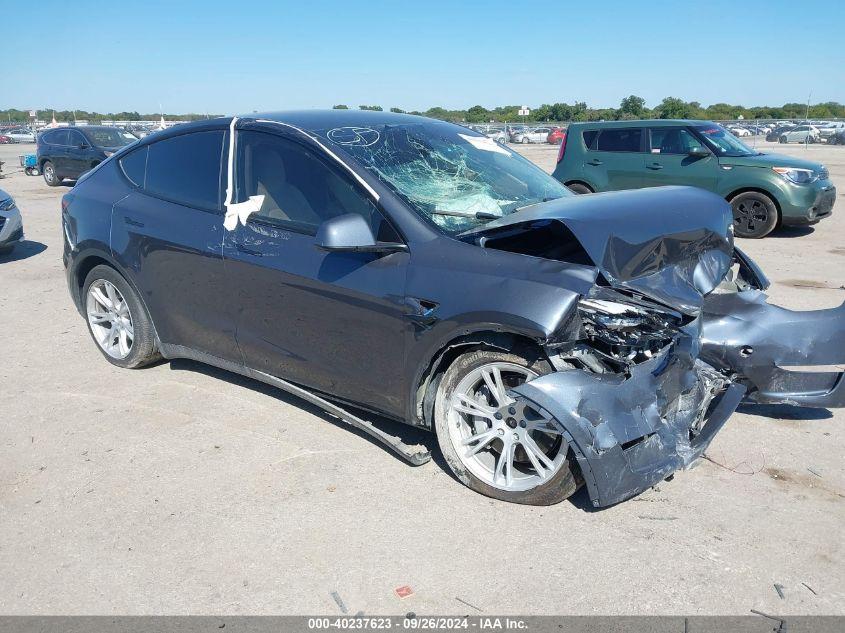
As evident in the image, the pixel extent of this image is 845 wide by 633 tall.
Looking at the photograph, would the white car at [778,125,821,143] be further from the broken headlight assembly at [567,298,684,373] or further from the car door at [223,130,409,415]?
the car door at [223,130,409,415]

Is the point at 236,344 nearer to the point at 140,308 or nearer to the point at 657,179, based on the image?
the point at 140,308

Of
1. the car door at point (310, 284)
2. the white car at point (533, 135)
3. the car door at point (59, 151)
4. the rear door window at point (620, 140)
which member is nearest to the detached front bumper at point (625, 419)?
the car door at point (310, 284)

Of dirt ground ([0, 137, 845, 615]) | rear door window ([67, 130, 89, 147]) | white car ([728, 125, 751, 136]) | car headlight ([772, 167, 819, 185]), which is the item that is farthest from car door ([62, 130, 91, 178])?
white car ([728, 125, 751, 136])

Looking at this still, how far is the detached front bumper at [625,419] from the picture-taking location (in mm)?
3008

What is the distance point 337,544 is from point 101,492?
1.34 m

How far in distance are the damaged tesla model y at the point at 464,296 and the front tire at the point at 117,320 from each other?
136 mm

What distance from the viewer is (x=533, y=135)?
145ft

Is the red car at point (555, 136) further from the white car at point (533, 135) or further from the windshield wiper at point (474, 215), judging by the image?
the windshield wiper at point (474, 215)

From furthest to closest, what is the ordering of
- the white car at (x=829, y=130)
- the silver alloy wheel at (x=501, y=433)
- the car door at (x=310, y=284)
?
the white car at (x=829, y=130)
the car door at (x=310, y=284)
the silver alloy wheel at (x=501, y=433)

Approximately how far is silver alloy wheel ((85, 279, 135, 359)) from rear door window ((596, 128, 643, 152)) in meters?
8.70

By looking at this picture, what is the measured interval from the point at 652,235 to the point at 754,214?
8.33m

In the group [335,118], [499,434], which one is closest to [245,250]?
[335,118]

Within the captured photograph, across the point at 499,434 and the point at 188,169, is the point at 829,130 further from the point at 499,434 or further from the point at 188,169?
the point at 499,434

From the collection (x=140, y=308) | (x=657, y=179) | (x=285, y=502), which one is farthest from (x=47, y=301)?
(x=657, y=179)
